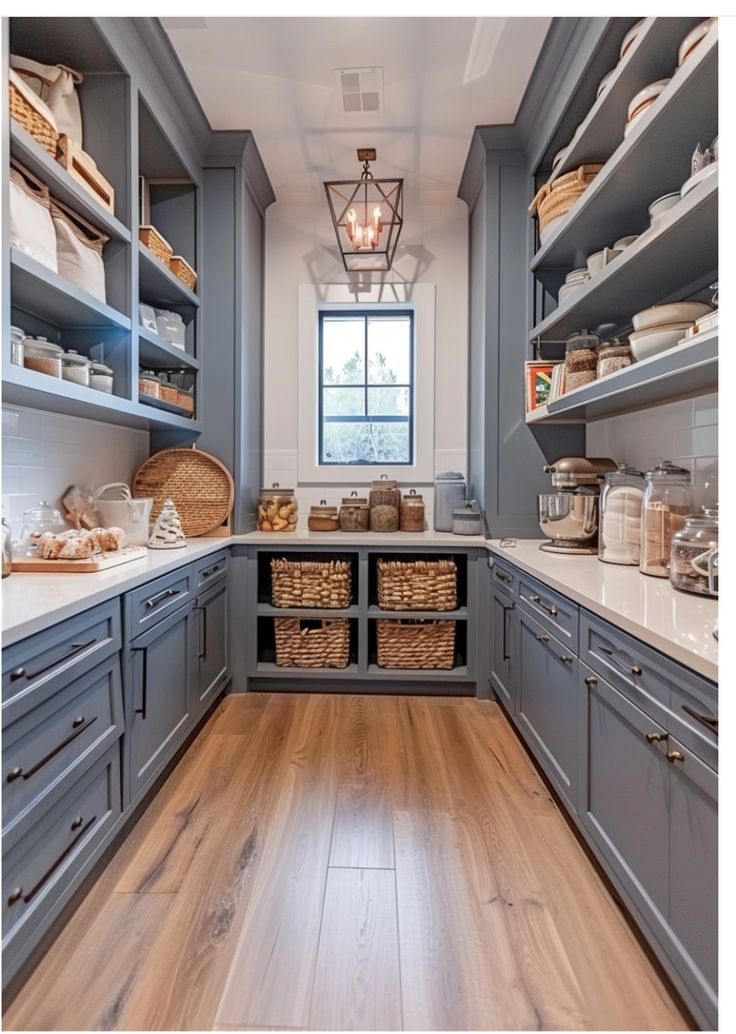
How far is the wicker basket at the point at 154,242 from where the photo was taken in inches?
95.3

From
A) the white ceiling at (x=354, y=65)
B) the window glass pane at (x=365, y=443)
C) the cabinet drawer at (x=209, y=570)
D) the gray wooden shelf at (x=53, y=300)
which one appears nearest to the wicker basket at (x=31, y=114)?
the gray wooden shelf at (x=53, y=300)

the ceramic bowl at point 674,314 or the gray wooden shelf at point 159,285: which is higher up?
the gray wooden shelf at point 159,285

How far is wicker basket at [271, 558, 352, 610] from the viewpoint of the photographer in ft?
9.57

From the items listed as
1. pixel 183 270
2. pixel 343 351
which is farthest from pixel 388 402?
pixel 183 270

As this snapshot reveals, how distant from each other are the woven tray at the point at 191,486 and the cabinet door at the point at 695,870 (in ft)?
7.75

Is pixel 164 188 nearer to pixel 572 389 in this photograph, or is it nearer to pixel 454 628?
pixel 572 389

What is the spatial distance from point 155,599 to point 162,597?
67 millimetres

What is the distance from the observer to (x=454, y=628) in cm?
295

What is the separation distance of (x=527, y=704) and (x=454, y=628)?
78 cm

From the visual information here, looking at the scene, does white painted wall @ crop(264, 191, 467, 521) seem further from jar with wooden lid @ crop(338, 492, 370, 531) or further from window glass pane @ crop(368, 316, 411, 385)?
jar with wooden lid @ crop(338, 492, 370, 531)

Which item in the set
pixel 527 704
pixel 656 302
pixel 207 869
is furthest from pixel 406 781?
pixel 656 302

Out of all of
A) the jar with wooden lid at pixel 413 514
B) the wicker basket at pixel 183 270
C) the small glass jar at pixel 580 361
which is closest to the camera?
the small glass jar at pixel 580 361

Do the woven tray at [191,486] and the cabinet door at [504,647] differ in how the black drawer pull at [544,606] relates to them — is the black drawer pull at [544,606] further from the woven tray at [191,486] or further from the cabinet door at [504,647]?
the woven tray at [191,486]
